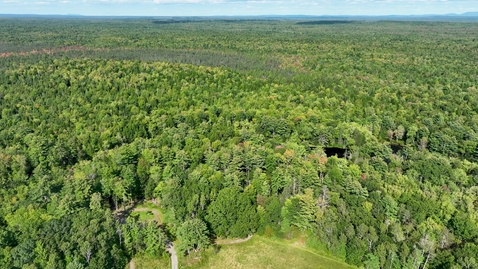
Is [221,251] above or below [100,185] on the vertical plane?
below

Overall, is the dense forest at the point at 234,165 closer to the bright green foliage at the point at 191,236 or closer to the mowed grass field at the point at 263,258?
Result: the bright green foliage at the point at 191,236

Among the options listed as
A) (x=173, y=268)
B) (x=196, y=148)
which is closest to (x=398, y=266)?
(x=173, y=268)

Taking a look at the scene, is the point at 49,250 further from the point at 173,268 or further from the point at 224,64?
the point at 224,64

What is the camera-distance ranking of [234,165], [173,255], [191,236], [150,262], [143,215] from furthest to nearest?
[234,165], [143,215], [173,255], [191,236], [150,262]

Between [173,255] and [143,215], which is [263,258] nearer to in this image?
[173,255]

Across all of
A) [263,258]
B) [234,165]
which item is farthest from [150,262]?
[234,165]

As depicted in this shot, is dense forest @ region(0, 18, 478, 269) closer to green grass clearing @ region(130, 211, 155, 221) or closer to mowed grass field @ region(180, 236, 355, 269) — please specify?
mowed grass field @ region(180, 236, 355, 269)
